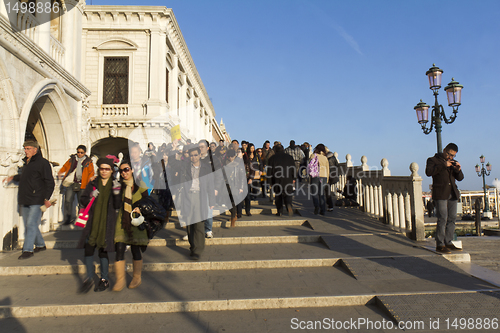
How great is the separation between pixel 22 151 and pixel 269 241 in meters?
5.66

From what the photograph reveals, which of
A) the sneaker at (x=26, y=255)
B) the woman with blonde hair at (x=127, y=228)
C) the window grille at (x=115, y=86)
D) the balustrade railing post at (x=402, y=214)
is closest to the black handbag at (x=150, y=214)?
the woman with blonde hair at (x=127, y=228)

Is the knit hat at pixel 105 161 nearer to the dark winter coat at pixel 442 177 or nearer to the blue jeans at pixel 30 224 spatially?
the blue jeans at pixel 30 224

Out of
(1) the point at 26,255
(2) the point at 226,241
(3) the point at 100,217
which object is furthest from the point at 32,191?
(2) the point at 226,241

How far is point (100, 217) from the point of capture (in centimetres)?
411

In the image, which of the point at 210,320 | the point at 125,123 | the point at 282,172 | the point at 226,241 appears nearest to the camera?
the point at 210,320

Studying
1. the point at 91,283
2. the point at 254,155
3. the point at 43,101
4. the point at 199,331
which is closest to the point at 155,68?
the point at 43,101

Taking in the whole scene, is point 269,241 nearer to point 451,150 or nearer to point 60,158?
point 451,150

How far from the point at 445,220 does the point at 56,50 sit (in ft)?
38.0

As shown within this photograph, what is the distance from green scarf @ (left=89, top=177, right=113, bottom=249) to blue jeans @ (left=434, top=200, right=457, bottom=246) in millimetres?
5531

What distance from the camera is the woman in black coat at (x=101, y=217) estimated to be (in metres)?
4.06

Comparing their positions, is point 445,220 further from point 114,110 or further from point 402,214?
point 114,110

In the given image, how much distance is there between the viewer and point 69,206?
7.88 metres

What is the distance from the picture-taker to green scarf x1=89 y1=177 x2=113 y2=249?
4.04 meters

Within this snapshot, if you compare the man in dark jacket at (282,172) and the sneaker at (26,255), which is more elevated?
the man in dark jacket at (282,172)
